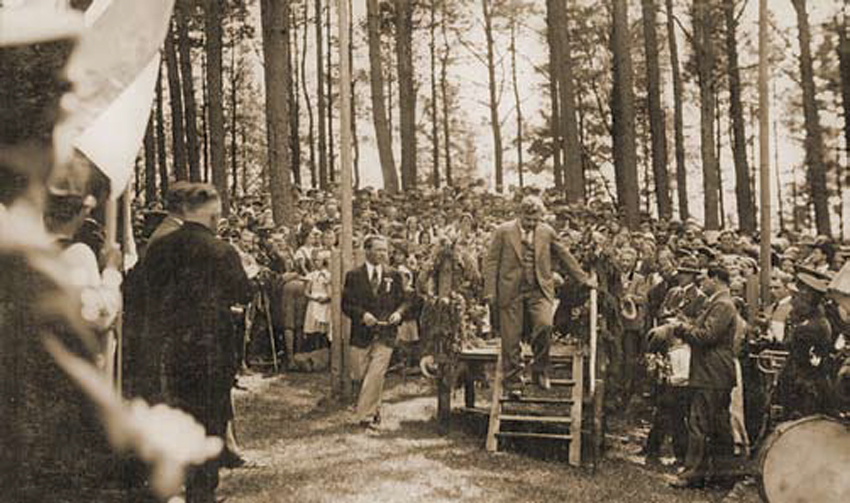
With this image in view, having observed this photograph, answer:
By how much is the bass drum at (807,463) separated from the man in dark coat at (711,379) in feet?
6.73

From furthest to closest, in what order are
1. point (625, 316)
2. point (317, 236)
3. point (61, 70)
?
point (317, 236) → point (625, 316) → point (61, 70)

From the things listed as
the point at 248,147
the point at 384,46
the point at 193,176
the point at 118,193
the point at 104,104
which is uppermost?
the point at 384,46

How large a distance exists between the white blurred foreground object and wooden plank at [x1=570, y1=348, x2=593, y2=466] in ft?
16.3

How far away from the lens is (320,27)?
36625 millimetres

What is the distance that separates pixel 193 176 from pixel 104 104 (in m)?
21.5

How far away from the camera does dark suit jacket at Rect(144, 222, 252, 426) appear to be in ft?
15.6

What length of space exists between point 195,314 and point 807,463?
13.0 ft

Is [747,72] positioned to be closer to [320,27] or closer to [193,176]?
[320,27]

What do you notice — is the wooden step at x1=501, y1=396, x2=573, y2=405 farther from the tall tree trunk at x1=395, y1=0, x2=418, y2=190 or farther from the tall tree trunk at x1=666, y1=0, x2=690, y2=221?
the tall tree trunk at x1=666, y1=0, x2=690, y2=221

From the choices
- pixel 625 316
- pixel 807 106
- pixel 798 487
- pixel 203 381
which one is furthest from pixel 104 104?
pixel 807 106

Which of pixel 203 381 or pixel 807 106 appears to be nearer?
pixel 203 381

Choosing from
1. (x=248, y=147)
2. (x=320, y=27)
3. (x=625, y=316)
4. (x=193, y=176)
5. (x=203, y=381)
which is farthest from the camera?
(x=248, y=147)

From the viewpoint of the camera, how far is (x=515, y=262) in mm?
9562

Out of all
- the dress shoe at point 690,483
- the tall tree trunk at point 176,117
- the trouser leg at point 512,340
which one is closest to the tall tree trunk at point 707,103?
the tall tree trunk at point 176,117
